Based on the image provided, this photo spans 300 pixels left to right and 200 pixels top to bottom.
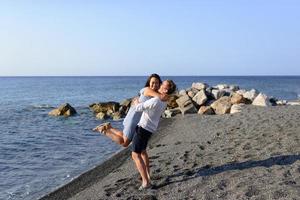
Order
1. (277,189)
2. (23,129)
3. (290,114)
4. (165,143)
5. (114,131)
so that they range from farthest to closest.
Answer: (23,129) → (290,114) → (165,143) → (114,131) → (277,189)

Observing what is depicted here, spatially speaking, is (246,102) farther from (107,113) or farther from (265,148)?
(265,148)

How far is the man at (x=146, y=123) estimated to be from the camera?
7.81m

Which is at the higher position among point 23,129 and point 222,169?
point 222,169

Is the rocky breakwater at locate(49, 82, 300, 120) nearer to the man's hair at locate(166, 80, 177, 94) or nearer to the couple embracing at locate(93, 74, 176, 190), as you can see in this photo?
the couple embracing at locate(93, 74, 176, 190)

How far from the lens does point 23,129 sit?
75.7ft

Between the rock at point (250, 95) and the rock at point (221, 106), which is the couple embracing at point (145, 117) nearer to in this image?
the rock at point (221, 106)

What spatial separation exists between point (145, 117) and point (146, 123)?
0.11 metres

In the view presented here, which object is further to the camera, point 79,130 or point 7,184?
point 79,130

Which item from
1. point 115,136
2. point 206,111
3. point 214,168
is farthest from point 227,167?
point 206,111

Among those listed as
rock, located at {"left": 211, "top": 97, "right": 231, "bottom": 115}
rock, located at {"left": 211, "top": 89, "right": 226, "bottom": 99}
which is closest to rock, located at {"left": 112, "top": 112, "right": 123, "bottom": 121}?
rock, located at {"left": 211, "top": 89, "right": 226, "bottom": 99}

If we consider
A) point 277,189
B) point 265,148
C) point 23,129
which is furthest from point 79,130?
point 277,189

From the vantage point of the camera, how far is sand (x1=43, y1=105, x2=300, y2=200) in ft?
24.9

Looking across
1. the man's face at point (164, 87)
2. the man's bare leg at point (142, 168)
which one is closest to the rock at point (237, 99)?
the man's bare leg at point (142, 168)

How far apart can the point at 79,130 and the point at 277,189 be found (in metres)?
15.3
